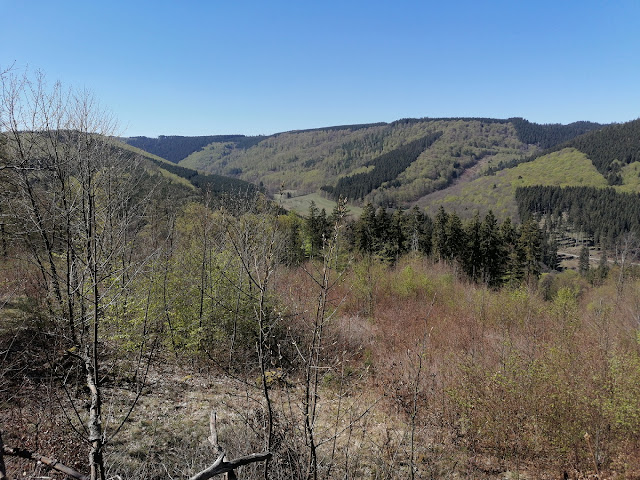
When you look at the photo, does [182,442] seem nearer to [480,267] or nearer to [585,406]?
[585,406]


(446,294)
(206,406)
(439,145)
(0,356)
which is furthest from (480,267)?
(439,145)

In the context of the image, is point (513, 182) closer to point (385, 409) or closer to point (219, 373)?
point (385, 409)

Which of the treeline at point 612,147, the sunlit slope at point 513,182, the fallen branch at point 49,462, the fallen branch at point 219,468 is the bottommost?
the fallen branch at point 219,468

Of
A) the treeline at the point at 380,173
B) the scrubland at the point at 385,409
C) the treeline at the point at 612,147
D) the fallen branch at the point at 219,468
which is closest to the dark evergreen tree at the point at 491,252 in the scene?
the scrubland at the point at 385,409

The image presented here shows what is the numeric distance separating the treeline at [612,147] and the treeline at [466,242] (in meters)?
92.4

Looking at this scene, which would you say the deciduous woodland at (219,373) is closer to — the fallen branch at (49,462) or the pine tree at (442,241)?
the fallen branch at (49,462)

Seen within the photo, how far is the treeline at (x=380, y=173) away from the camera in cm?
12794

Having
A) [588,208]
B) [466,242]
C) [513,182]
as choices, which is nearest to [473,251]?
[466,242]

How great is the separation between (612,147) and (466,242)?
119739 mm

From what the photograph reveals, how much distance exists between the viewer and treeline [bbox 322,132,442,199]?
420 feet

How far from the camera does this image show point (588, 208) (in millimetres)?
87688

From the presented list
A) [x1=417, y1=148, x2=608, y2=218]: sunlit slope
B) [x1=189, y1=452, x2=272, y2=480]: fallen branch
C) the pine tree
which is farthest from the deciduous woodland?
[x1=417, y1=148, x2=608, y2=218]: sunlit slope

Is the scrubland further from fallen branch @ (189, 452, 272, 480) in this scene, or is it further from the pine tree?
the pine tree

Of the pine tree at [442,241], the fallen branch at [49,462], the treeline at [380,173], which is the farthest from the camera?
the treeline at [380,173]
